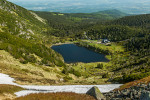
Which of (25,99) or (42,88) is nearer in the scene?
(25,99)

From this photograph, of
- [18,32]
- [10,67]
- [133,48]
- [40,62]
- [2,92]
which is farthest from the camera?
[133,48]

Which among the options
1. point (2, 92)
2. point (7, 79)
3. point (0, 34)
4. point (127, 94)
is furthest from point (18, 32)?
point (127, 94)

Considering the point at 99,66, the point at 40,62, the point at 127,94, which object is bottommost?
the point at 99,66

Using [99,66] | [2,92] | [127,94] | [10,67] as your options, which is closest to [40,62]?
[10,67]

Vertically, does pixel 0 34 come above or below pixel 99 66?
above

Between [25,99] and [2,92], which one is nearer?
[25,99]

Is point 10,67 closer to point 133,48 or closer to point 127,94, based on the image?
point 127,94

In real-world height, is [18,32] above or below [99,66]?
above

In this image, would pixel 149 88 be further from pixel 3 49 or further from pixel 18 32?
pixel 18 32

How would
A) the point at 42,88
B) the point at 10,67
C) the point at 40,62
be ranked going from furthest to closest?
the point at 40,62 → the point at 10,67 → the point at 42,88
